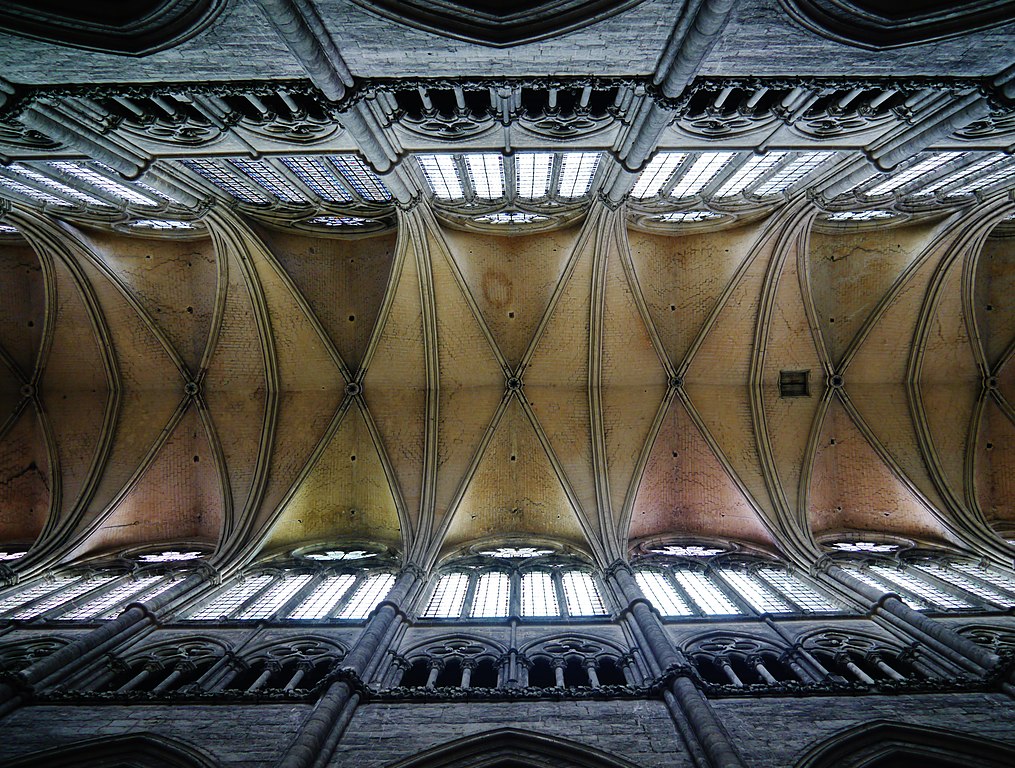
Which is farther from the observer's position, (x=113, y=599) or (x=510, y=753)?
(x=113, y=599)

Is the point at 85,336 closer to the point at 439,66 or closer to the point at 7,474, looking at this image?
the point at 7,474

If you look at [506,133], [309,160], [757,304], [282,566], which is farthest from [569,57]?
[282,566]

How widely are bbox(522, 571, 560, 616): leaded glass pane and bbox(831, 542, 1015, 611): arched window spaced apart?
7501mm

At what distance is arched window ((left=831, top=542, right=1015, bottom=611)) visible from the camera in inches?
484

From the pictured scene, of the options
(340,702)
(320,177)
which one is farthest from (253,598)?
(320,177)

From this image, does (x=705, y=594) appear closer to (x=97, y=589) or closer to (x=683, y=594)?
(x=683, y=594)

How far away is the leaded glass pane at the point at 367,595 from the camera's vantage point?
1264 centimetres

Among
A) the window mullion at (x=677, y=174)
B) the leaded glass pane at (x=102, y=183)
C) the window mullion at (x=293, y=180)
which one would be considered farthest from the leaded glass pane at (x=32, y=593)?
the window mullion at (x=677, y=174)

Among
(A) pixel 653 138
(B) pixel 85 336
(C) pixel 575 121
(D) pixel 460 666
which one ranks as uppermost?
(C) pixel 575 121

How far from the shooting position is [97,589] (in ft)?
44.8

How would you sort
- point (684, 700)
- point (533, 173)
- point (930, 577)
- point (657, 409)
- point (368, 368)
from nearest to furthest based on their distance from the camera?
point (684, 700) < point (533, 173) < point (930, 577) < point (368, 368) < point (657, 409)

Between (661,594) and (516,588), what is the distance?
3.58 metres

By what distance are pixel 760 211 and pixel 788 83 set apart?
832cm

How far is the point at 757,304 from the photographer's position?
57.0ft
